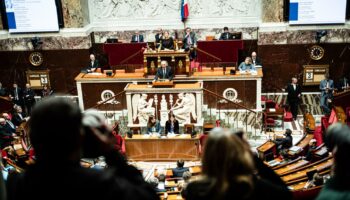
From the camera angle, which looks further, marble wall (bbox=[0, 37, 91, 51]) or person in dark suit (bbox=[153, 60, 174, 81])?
marble wall (bbox=[0, 37, 91, 51])

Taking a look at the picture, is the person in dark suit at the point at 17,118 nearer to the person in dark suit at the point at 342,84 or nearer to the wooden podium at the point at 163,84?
the wooden podium at the point at 163,84

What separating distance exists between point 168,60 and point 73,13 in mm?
3909

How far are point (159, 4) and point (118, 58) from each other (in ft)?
8.91

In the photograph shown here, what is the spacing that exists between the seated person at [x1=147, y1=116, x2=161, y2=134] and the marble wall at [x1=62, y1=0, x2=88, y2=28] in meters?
5.12

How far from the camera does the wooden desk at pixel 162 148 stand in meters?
11.6

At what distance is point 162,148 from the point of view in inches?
459

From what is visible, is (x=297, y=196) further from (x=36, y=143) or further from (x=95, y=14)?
(x=95, y=14)

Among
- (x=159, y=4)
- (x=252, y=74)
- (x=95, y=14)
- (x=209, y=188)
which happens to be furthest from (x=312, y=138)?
(x=209, y=188)

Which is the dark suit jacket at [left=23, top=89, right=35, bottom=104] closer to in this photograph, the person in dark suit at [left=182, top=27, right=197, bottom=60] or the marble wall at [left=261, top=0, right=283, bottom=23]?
the person in dark suit at [left=182, top=27, right=197, bottom=60]

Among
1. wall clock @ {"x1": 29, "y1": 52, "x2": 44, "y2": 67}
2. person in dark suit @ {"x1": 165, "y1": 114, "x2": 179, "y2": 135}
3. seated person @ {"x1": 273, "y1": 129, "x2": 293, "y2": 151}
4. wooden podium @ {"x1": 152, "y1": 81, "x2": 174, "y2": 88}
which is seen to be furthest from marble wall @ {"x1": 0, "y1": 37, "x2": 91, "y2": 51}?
seated person @ {"x1": 273, "y1": 129, "x2": 293, "y2": 151}

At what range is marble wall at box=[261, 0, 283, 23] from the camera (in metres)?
14.2

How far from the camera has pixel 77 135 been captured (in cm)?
170

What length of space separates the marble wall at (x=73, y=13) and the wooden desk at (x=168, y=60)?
10.4 feet

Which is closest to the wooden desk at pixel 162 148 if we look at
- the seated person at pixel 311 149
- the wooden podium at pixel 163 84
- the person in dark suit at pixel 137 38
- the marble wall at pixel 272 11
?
the wooden podium at pixel 163 84
